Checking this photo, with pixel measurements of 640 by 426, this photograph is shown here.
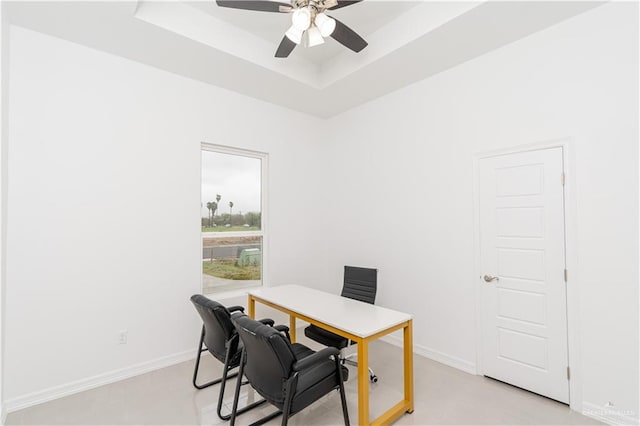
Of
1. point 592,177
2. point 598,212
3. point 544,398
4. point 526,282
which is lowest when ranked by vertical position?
point 544,398

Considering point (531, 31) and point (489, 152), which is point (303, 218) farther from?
point (531, 31)

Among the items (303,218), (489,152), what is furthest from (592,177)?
(303,218)

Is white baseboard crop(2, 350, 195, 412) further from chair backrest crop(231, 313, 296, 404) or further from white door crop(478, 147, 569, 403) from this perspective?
white door crop(478, 147, 569, 403)

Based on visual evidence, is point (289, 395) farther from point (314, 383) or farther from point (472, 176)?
point (472, 176)

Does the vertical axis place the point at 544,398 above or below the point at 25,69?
below

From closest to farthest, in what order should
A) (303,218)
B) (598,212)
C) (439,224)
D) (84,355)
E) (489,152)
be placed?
1. (598,212)
2. (84,355)
3. (489,152)
4. (439,224)
5. (303,218)

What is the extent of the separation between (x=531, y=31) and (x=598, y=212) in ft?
5.20

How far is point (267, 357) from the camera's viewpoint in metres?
1.88

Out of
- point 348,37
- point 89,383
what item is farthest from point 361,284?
point 89,383

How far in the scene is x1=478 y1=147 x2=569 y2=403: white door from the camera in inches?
98.7

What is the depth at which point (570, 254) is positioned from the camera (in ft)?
8.00

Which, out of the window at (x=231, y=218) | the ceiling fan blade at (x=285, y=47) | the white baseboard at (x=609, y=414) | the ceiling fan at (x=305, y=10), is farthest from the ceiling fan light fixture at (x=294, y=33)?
the white baseboard at (x=609, y=414)

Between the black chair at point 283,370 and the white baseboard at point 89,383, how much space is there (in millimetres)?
1418

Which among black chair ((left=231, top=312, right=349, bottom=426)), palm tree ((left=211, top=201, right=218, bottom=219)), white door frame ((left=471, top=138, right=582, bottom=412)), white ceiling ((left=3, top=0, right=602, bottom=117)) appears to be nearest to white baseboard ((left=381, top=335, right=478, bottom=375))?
white door frame ((left=471, top=138, right=582, bottom=412))
